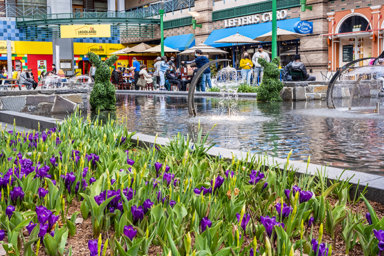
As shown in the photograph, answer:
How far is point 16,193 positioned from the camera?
10.7ft

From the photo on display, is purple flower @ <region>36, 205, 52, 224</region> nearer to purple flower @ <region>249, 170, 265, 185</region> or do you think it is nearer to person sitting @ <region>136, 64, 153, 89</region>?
purple flower @ <region>249, 170, 265, 185</region>

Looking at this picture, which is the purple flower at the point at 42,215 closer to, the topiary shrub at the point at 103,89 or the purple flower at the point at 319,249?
the purple flower at the point at 319,249

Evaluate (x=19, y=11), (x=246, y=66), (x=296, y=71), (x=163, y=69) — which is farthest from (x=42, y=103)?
(x=19, y=11)

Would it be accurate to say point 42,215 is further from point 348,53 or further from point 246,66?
point 348,53

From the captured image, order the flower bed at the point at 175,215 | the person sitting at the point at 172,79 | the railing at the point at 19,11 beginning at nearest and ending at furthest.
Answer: the flower bed at the point at 175,215, the person sitting at the point at 172,79, the railing at the point at 19,11

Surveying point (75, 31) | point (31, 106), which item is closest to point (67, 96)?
point (31, 106)

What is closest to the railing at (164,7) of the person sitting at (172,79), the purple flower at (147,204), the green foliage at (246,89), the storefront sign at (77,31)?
the storefront sign at (77,31)

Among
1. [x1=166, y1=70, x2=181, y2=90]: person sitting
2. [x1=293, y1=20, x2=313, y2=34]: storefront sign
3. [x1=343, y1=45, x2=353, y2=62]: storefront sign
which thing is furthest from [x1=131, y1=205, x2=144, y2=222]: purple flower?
[x1=343, y1=45, x2=353, y2=62]: storefront sign

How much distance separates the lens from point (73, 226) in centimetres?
286

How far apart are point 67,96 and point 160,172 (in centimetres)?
A: 901

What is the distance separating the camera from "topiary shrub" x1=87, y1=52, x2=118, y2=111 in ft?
41.9

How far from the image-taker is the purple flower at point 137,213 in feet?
9.29

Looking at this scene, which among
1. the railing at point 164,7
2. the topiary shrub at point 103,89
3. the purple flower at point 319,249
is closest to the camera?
the purple flower at point 319,249

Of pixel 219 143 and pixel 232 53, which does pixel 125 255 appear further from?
pixel 232 53
